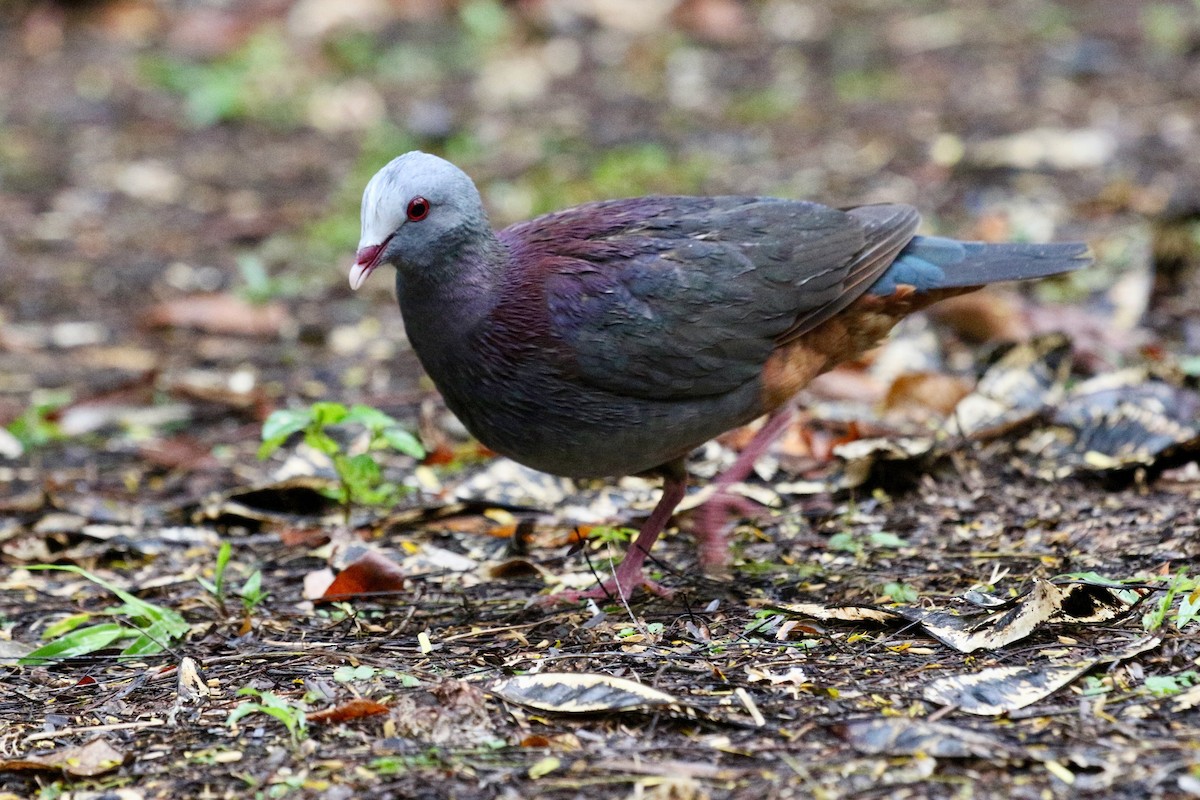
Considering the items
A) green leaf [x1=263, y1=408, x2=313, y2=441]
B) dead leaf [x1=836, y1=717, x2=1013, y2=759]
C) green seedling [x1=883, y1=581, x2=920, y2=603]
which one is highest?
green leaf [x1=263, y1=408, x2=313, y2=441]

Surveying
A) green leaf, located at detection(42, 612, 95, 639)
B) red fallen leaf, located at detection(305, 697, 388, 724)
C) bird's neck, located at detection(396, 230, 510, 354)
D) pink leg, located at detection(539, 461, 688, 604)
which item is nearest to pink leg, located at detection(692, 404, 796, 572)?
pink leg, located at detection(539, 461, 688, 604)

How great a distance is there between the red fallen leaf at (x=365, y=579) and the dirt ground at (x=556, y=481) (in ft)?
0.03

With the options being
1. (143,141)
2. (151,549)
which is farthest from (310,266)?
(151,549)

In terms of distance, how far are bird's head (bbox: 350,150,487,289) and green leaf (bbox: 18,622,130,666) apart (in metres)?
1.12

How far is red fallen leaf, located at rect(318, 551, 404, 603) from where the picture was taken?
4227 millimetres

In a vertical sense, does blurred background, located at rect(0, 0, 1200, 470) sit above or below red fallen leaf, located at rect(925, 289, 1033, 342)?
above

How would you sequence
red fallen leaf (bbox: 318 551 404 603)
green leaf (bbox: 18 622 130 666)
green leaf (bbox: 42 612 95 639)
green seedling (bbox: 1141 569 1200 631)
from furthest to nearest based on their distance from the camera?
red fallen leaf (bbox: 318 551 404 603) → green leaf (bbox: 42 612 95 639) → green leaf (bbox: 18 622 130 666) → green seedling (bbox: 1141 569 1200 631)

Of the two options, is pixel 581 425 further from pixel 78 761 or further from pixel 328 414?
pixel 78 761

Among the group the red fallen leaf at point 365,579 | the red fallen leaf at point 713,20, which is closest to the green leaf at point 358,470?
the red fallen leaf at point 365,579

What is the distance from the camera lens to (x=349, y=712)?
10.6 ft

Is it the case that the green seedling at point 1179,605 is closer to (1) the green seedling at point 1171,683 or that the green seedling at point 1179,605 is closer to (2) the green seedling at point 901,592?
(1) the green seedling at point 1171,683

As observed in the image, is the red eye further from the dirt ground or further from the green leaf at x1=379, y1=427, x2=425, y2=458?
the dirt ground

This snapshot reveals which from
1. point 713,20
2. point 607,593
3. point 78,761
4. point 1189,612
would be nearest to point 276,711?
point 78,761

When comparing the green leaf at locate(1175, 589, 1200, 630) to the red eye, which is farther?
the red eye
